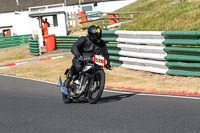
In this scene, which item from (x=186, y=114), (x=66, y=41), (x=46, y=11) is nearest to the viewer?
(x=186, y=114)

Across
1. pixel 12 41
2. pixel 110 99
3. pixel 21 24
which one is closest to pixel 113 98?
pixel 110 99

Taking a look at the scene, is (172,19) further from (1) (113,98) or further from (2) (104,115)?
(2) (104,115)

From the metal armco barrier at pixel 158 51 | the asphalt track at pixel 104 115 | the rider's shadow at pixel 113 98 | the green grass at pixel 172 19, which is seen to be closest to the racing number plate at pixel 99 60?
the asphalt track at pixel 104 115

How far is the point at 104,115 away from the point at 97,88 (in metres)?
1.09

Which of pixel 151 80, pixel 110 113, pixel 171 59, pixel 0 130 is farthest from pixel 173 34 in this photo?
pixel 0 130

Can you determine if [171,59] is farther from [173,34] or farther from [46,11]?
[46,11]

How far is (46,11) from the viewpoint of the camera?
33.6 meters

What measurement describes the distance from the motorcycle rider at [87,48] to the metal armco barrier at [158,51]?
3703 millimetres

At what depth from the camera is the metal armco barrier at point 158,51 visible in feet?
36.6

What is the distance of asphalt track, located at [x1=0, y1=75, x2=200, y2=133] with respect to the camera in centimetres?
592

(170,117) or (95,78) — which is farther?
(95,78)

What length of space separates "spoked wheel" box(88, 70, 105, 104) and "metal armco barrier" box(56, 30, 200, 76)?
399 cm

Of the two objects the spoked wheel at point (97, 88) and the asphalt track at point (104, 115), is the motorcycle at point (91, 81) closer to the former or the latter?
the spoked wheel at point (97, 88)

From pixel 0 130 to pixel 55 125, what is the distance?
2.82 feet
